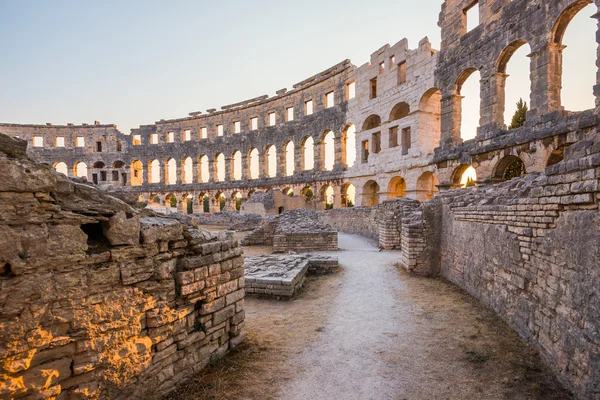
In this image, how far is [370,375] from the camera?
3668mm

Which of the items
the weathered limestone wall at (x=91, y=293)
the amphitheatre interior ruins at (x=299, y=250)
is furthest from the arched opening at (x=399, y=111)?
the weathered limestone wall at (x=91, y=293)

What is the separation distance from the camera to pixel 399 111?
23.0 metres

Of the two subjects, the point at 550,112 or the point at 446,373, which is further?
the point at 550,112

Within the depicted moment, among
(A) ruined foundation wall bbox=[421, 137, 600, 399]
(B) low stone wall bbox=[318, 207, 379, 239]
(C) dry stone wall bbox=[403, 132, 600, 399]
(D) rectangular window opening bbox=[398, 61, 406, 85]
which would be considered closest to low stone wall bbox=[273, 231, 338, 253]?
(B) low stone wall bbox=[318, 207, 379, 239]

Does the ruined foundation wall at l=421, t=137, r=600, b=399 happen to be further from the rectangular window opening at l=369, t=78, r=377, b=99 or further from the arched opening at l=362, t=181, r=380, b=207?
the rectangular window opening at l=369, t=78, r=377, b=99

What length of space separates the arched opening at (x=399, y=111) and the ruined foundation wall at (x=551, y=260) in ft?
57.4

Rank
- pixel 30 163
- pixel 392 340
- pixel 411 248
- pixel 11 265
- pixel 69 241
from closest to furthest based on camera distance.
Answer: pixel 11 265
pixel 30 163
pixel 69 241
pixel 392 340
pixel 411 248

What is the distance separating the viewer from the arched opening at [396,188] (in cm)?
2220

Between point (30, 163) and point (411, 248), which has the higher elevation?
point (30, 163)

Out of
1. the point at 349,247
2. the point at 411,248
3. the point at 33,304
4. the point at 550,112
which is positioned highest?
the point at 550,112

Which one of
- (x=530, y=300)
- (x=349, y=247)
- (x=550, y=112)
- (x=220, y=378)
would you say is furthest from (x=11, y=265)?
(x=550, y=112)

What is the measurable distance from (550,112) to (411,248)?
8685 mm

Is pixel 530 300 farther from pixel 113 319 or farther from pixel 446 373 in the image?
pixel 113 319

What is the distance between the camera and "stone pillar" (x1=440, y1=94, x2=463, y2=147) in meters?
16.5
